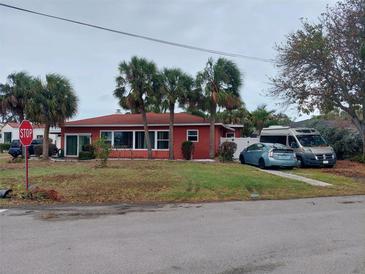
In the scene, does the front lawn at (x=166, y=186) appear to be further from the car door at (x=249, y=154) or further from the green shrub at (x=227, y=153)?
the green shrub at (x=227, y=153)

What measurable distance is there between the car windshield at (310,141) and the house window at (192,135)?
29.0 feet

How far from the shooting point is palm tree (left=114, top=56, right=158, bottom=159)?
27.9 meters

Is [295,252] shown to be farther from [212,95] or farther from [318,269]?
[212,95]

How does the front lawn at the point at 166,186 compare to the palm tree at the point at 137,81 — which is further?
the palm tree at the point at 137,81

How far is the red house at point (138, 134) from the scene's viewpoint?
3094 centimetres

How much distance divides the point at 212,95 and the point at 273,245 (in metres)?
21.5

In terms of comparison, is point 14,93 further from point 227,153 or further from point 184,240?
point 184,240

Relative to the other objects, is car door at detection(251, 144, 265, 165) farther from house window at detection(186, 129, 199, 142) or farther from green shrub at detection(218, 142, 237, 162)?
house window at detection(186, 129, 199, 142)

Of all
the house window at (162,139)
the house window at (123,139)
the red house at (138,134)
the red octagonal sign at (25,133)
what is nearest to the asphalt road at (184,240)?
the red octagonal sign at (25,133)

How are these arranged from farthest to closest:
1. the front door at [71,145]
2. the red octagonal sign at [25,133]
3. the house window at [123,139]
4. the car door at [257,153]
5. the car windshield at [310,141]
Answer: the front door at [71,145], the house window at [123,139], the car windshield at [310,141], the car door at [257,153], the red octagonal sign at [25,133]

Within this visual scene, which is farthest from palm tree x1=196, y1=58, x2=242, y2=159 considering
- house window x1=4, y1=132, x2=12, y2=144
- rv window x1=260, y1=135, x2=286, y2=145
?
house window x1=4, y1=132, x2=12, y2=144

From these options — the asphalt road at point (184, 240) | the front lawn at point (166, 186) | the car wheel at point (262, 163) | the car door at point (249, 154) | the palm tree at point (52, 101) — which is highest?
the palm tree at point (52, 101)

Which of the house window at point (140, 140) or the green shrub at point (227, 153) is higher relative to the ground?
the house window at point (140, 140)

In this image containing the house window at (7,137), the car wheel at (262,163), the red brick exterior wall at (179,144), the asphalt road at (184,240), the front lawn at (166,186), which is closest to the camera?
the asphalt road at (184,240)
